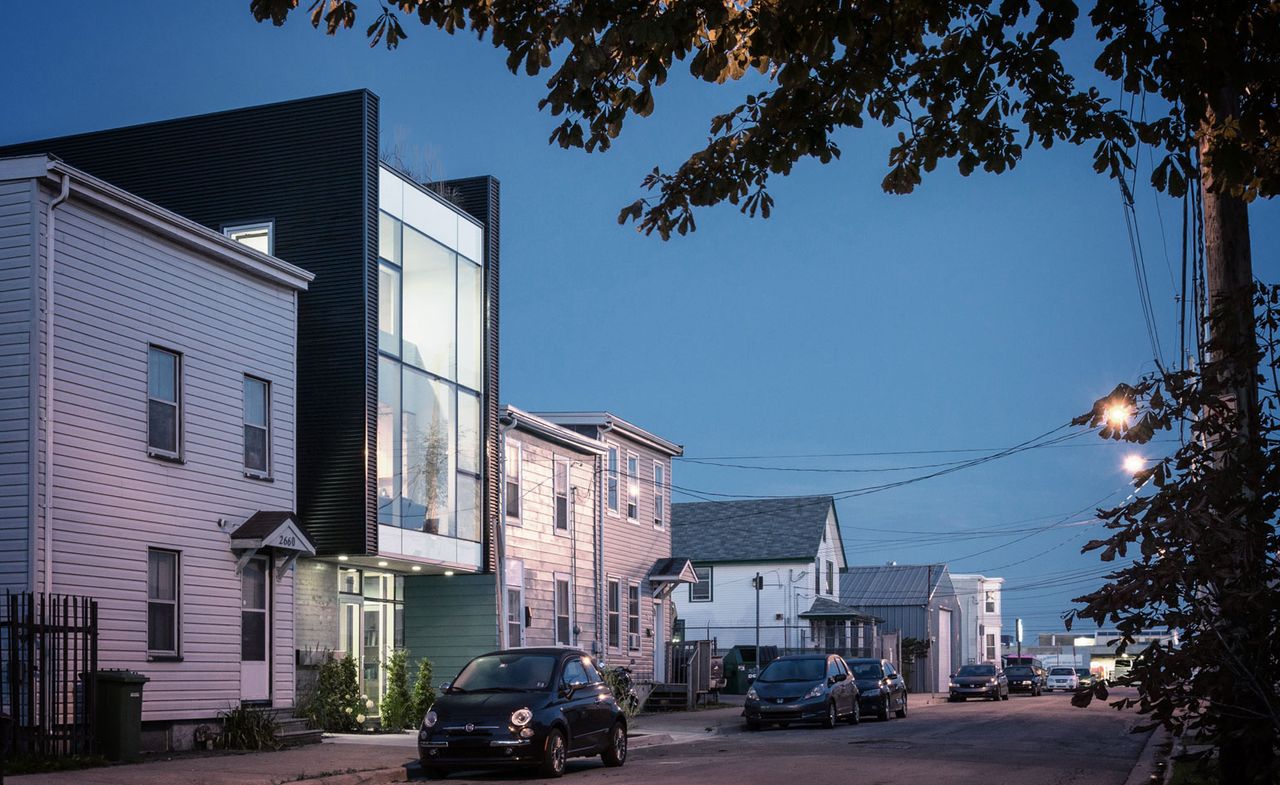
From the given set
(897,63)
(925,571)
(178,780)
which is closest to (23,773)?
(178,780)

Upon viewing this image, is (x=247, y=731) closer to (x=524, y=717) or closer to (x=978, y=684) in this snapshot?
(x=524, y=717)

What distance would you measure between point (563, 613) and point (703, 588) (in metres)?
25.0

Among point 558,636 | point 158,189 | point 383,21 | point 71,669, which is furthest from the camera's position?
point 558,636

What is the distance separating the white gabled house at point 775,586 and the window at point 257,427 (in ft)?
112

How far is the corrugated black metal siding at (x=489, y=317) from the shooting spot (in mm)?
29859

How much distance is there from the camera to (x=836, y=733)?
95.5 ft

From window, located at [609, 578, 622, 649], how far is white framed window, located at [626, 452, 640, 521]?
2.01 meters

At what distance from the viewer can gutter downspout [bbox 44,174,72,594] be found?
739 inches

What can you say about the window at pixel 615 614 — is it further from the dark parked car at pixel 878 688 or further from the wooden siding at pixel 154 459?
the wooden siding at pixel 154 459

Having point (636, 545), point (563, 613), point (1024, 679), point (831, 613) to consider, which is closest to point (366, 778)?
point (563, 613)

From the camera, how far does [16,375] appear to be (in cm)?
1895

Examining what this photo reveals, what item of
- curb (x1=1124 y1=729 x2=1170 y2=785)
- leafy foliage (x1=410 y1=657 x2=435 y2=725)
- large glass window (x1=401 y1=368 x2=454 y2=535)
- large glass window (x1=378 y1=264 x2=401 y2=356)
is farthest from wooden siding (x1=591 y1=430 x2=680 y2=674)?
curb (x1=1124 y1=729 x2=1170 y2=785)

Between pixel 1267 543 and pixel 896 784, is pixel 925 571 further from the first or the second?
pixel 1267 543

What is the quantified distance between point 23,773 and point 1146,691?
12.6 metres
